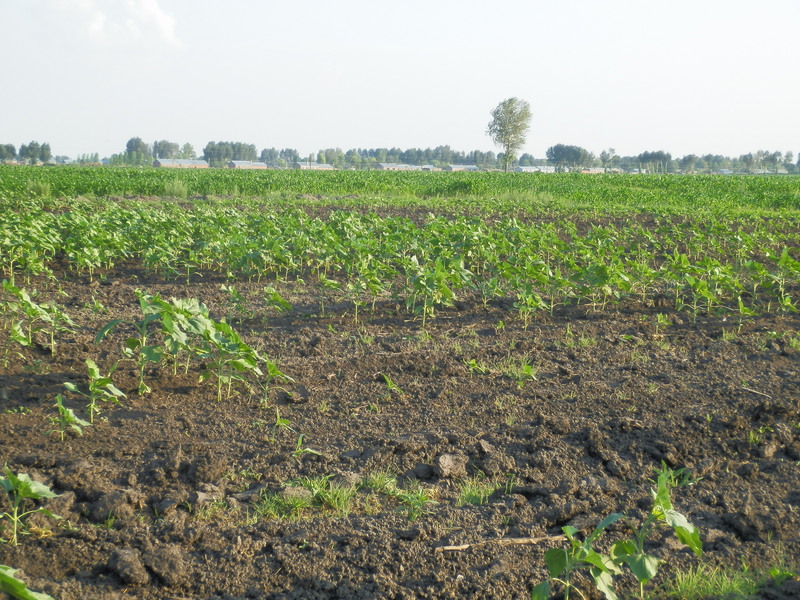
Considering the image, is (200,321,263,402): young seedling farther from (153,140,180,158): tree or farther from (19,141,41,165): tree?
(153,140,180,158): tree

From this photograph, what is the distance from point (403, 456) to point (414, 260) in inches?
147

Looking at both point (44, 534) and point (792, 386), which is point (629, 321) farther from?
point (44, 534)

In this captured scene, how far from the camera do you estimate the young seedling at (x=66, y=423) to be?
3996mm

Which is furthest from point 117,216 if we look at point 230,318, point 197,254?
point 230,318

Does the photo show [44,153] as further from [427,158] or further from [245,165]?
[427,158]

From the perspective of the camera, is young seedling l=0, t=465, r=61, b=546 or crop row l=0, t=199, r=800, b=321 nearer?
young seedling l=0, t=465, r=61, b=546

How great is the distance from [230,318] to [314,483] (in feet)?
12.8

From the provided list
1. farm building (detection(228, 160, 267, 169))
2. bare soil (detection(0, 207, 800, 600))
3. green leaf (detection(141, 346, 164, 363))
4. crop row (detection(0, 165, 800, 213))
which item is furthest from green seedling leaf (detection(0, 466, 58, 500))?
farm building (detection(228, 160, 267, 169))

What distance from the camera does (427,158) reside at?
125m

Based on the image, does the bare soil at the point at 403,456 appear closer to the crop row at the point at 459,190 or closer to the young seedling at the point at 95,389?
the young seedling at the point at 95,389

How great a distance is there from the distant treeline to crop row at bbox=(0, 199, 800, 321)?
244ft

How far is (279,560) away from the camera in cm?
302

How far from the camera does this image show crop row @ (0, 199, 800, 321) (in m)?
7.60

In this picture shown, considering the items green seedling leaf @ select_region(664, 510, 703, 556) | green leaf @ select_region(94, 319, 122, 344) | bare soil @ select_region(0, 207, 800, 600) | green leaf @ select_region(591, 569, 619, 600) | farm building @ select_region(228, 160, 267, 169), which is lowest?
bare soil @ select_region(0, 207, 800, 600)
